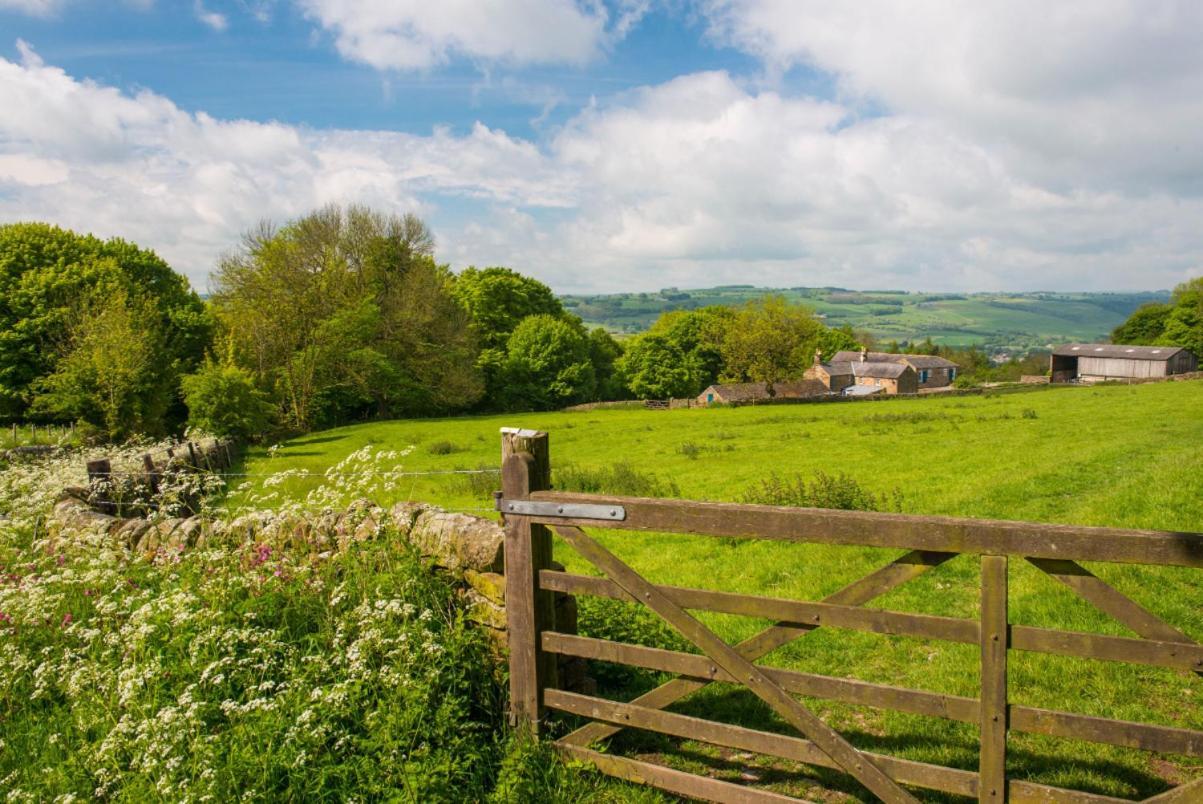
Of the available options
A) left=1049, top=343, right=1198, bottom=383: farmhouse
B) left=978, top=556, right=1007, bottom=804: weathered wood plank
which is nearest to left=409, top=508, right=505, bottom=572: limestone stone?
left=978, top=556, right=1007, bottom=804: weathered wood plank

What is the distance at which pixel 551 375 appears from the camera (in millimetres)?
62188

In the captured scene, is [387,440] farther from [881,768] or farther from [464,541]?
[881,768]

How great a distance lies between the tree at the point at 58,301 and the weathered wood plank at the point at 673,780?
37139 mm

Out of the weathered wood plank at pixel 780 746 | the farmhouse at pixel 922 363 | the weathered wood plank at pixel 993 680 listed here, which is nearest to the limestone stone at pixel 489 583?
the weathered wood plank at pixel 780 746

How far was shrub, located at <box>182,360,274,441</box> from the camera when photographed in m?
29.7

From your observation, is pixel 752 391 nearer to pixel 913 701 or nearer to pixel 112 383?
pixel 112 383

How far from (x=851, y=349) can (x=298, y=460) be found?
90336mm

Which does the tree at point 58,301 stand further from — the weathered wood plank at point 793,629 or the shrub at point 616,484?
the weathered wood plank at point 793,629

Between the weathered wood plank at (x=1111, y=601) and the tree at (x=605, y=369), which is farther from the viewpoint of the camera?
the tree at (x=605, y=369)

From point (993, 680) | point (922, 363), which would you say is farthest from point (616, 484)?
point (922, 363)

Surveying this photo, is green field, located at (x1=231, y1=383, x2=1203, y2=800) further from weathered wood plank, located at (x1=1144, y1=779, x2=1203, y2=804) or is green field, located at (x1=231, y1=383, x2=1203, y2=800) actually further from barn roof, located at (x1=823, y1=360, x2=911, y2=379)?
barn roof, located at (x1=823, y1=360, x2=911, y2=379)

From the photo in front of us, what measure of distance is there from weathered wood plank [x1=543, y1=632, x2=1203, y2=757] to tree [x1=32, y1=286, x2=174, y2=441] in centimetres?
2984

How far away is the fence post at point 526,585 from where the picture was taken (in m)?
5.05

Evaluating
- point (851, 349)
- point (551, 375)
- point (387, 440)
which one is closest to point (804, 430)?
point (387, 440)
